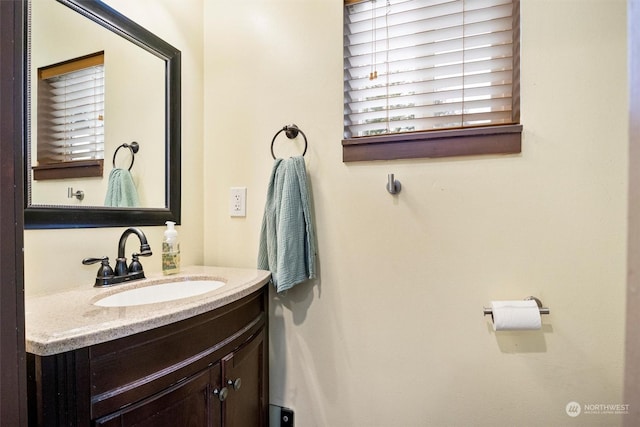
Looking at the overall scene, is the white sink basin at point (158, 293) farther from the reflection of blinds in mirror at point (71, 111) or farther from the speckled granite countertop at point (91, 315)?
the reflection of blinds in mirror at point (71, 111)

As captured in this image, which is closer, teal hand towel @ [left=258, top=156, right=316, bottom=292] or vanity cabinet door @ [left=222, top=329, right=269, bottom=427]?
vanity cabinet door @ [left=222, top=329, right=269, bottom=427]

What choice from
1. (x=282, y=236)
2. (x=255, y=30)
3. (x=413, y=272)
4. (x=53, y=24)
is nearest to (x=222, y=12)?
(x=255, y=30)

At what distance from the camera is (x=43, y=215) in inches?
33.7

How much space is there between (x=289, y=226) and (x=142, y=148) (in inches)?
26.8

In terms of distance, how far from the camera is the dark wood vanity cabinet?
0.56 meters

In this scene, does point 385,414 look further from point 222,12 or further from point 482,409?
point 222,12

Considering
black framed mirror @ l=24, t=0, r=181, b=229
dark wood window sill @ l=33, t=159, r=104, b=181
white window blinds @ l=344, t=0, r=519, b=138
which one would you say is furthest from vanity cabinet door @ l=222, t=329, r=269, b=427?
white window blinds @ l=344, t=0, r=519, b=138

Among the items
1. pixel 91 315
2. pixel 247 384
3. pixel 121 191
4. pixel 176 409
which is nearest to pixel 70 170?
pixel 121 191

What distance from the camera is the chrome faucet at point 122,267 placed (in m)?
0.96

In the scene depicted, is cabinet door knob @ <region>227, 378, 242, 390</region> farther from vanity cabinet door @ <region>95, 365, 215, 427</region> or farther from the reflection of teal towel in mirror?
the reflection of teal towel in mirror

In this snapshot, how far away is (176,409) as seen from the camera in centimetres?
74

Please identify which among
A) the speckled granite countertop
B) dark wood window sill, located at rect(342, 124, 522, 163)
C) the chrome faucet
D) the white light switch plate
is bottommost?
the speckled granite countertop

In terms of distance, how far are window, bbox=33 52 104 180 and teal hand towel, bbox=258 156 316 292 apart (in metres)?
0.63

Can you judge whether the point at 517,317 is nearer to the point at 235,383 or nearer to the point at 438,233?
the point at 438,233
